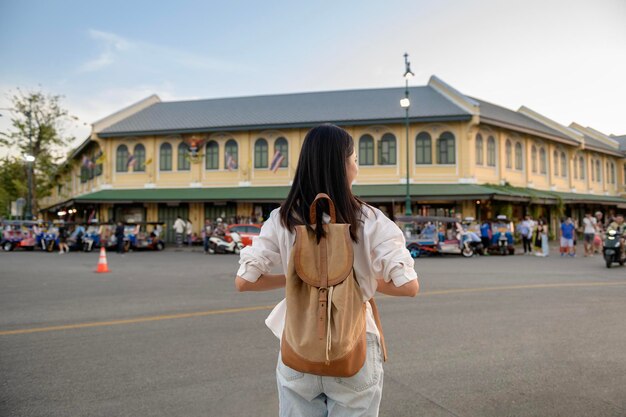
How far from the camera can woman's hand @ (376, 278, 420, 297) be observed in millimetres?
1895

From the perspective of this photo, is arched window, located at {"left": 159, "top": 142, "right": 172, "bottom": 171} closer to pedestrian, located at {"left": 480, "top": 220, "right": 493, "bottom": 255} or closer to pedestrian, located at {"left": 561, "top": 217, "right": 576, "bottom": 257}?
pedestrian, located at {"left": 480, "top": 220, "right": 493, "bottom": 255}

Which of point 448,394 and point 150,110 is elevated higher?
point 150,110

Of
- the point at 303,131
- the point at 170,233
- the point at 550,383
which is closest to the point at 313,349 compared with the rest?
the point at 550,383

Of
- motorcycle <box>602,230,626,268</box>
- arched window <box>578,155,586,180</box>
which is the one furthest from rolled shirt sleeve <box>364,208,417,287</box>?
arched window <box>578,155,586,180</box>

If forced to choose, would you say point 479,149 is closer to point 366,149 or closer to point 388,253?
point 366,149

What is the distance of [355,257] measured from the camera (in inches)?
76.9

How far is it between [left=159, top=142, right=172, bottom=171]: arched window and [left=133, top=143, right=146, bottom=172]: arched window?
3.90 ft

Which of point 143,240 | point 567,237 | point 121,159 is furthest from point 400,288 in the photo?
point 121,159

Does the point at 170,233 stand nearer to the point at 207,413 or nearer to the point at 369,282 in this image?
the point at 207,413

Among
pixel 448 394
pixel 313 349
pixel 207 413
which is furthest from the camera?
pixel 448 394

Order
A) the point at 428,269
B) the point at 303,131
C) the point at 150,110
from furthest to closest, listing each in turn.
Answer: the point at 150,110
the point at 303,131
the point at 428,269

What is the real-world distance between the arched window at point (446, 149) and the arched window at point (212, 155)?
14.3m

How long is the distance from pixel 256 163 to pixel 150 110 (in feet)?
33.6

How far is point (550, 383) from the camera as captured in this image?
4.41 m
